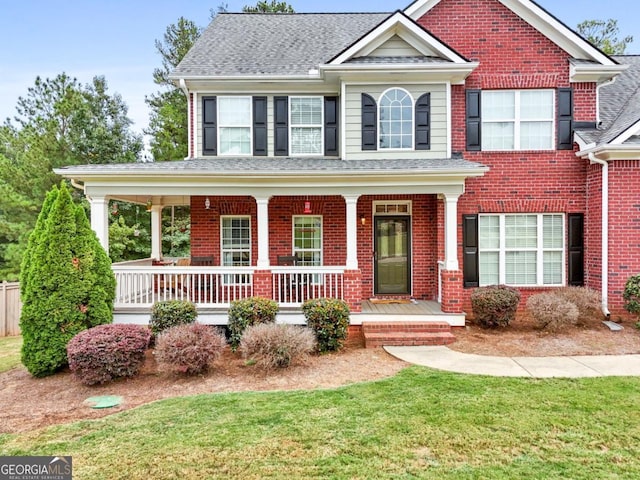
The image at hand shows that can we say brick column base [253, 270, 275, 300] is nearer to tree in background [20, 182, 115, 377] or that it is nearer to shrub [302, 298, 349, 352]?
shrub [302, 298, 349, 352]

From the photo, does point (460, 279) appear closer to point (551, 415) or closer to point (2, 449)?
point (551, 415)

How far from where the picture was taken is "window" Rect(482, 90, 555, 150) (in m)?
10.4

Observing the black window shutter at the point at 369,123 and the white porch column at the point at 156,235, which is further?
the white porch column at the point at 156,235

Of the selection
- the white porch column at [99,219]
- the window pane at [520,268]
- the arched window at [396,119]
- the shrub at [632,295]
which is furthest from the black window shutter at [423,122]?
the white porch column at [99,219]

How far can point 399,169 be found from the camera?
887 centimetres

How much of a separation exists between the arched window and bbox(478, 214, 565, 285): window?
2.85 m

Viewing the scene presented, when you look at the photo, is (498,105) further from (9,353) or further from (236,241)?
(9,353)

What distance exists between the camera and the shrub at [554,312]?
8648 millimetres

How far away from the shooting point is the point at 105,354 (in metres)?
6.56

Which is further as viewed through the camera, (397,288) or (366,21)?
(366,21)

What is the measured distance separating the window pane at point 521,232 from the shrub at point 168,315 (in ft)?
25.5

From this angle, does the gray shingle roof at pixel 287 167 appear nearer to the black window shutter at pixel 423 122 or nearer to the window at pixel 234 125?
the black window shutter at pixel 423 122

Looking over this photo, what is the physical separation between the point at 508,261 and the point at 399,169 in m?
4.04

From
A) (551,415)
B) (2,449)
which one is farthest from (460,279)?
(2,449)
